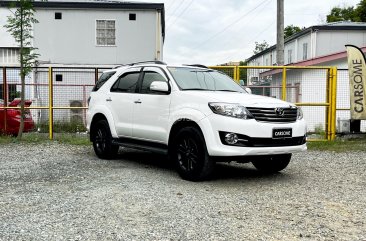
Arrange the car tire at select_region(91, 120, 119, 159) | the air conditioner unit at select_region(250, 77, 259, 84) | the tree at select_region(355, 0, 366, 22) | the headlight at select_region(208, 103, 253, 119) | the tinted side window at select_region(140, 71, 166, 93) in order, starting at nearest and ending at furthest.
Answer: the headlight at select_region(208, 103, 253, 119) → the tinted side window at select_region(140, 71, 166, 93) → the car tire at select_region(91, 120, 119, 159) → the air conditioner unit at select_region(250, 77, 259, 84) → the tree at select_region(355, 0, 366, 22)

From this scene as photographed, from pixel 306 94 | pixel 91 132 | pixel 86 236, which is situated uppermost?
pixel 306 94

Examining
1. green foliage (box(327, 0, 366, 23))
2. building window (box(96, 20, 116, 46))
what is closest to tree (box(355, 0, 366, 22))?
green foliage (box(327, 0, 366, 23))

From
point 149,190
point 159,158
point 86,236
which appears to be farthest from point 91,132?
point 86,236

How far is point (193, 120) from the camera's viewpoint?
6852 millimetres

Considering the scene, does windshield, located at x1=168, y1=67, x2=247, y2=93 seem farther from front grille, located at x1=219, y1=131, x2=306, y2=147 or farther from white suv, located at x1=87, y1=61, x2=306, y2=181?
front grille, located at x1=219, y1=131, x2=306, y2=147

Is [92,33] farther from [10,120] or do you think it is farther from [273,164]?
[273,164]

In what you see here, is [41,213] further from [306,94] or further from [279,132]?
[306,94]

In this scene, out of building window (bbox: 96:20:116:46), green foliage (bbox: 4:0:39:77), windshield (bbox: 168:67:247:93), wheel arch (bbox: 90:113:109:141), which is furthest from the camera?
→ building window (bbox: 96:20:116:46)

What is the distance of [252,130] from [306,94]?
8729 mm

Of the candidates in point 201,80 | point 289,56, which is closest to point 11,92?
point 201,80

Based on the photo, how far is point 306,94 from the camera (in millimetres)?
14586

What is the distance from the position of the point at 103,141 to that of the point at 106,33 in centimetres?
1614

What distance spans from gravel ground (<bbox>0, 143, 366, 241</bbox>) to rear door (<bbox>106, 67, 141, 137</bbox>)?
2.52ft

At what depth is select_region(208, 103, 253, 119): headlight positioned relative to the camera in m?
6.56
